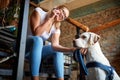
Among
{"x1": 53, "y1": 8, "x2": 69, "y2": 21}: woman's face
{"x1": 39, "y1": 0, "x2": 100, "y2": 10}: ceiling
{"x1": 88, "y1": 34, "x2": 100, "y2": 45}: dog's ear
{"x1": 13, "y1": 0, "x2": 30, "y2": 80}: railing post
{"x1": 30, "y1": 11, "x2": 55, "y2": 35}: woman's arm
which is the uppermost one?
{"x1": 39, "y1": 0, "x2": 100, "y2": 10}: ceiling

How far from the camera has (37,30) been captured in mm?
1580

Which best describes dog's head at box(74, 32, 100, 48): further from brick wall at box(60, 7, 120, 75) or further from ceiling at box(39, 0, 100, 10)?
ceiling at box(39, 0, 100, 10)

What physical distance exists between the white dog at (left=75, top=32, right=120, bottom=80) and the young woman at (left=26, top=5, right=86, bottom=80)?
0.26ft

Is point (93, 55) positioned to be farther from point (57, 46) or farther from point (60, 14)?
point (60, 14)

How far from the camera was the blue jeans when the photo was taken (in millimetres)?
1410

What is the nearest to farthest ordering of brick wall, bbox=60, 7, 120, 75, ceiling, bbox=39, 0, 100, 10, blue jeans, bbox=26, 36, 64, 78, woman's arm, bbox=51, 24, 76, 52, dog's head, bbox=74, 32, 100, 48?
1. blue jeans, bbox=26, 36, 64, 78
2. woman's arm, bbox=51, 24, 76, 52
3. dog's head, bbox=74, 32, 100, 48
4. brick wall, bbox=60, 7, 120, 75
5. ceiling, bbox=39, 0, 100, 10

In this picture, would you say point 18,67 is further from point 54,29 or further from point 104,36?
point 104,36

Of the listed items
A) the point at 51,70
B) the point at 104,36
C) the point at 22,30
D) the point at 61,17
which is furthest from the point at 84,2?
the point at 22,30

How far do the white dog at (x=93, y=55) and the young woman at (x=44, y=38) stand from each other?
8 cm

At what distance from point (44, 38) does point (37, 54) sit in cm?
28

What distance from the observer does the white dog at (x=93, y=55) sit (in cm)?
150

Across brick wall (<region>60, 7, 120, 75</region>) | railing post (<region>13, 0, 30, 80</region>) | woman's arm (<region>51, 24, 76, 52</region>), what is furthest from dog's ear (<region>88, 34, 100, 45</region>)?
brick wall (<region>60, 7, 120, 75</region>)

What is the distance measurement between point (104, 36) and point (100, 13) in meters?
0.48

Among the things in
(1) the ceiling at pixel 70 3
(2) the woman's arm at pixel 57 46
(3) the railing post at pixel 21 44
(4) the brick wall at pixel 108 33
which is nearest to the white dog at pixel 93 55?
(2) the woman's arm at pixel 57 46
